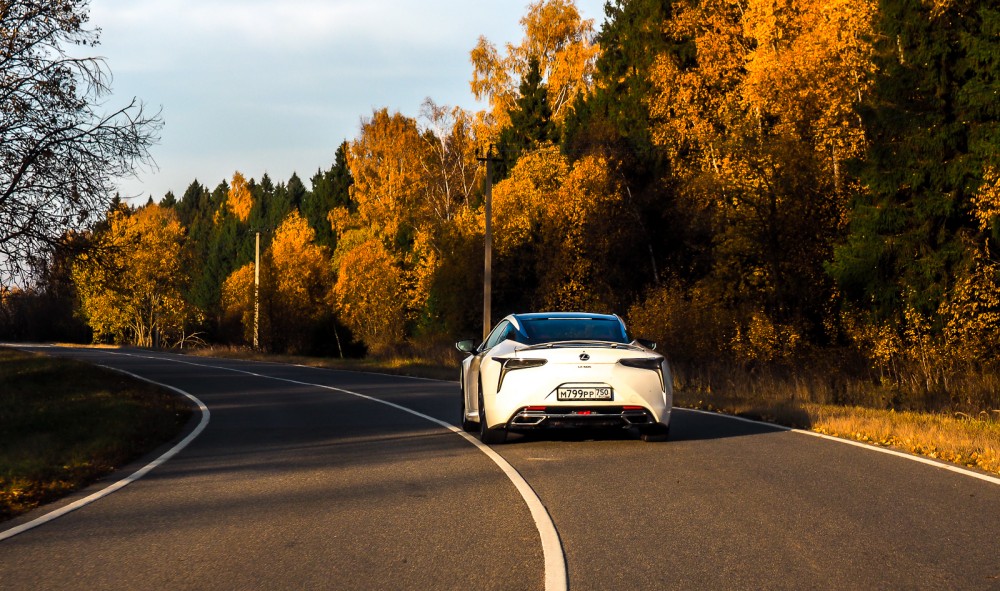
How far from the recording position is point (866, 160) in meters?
27.7

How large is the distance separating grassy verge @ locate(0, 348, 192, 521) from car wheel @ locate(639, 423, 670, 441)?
18.9 ft

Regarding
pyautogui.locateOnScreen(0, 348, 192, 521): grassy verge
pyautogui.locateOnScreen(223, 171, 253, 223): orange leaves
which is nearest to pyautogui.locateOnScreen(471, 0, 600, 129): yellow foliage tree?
pyautogui.locateOnScreen(0, 348, 192, 521): grassy verge

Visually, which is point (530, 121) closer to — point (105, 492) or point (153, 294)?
point (153, 294)

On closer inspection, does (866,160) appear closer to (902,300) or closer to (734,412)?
(902,300)

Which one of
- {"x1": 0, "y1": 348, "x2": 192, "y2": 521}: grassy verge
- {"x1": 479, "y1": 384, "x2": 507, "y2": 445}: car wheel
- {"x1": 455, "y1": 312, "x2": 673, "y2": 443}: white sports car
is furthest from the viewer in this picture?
{"x1": 479, "y1": 384, "x2": 507, "y2": 445}: car wheel

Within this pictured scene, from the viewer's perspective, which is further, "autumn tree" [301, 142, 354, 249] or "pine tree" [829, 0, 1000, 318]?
"autumn tree" [301, 142, 354, 249]

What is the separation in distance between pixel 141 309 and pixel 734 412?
252ft

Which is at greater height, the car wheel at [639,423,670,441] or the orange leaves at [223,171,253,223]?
the orange leaves at [223,171,253,223]

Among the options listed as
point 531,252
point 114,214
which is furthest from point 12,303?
point 531,252

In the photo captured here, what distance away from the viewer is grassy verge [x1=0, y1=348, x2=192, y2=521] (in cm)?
1005

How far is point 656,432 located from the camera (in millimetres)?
12414

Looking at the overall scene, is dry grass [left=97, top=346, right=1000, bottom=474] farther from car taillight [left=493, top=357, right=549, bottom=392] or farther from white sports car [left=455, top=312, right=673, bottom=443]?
car taillight [left=493, top=357, right=549, bottom=392]

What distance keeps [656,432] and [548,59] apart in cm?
4856

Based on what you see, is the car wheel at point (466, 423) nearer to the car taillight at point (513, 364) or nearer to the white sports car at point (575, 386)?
the white sports car at point (575, 386)
